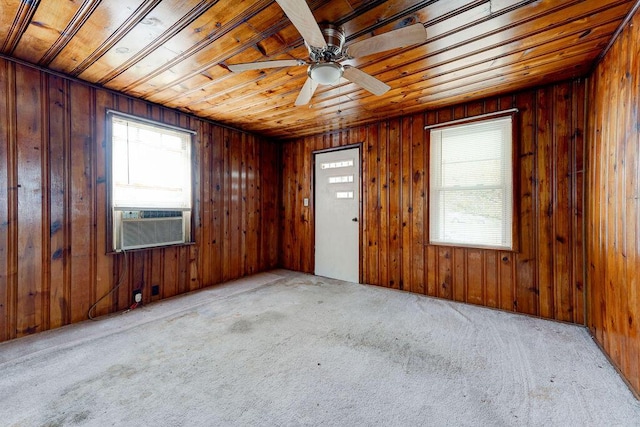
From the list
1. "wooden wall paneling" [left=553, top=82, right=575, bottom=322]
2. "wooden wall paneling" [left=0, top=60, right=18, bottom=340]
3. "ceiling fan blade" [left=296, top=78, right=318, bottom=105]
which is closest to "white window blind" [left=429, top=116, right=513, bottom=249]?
"wooden wall paneling" [left=553, top=82, right=575, bottom=322]

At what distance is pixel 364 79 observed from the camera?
2.07 meters

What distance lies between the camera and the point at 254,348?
7.36 feet

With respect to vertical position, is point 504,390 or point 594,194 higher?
point 594,194

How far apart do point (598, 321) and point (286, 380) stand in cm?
265

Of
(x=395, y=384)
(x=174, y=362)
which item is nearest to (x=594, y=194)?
(x=395, y=384)

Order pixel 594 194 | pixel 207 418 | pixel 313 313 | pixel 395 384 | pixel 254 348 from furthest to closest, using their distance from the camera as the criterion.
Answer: pixel 313 313
pixel 594 194
pixel 254 348
pixel 395 384
pixel 207 418

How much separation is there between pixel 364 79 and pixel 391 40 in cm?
51

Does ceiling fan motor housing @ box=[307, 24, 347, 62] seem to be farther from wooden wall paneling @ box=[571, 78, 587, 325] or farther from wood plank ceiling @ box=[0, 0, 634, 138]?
wooden wall paneling @ box=[571, 78, 587, 325]

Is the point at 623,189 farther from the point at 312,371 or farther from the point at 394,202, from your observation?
the point at 312,371

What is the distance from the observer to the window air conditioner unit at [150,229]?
3.00 metres

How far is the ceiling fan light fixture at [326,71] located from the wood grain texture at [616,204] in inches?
74.2

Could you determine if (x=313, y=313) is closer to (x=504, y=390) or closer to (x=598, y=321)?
(x=504, y=390)

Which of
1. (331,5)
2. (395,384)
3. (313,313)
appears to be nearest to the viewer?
(331,5)

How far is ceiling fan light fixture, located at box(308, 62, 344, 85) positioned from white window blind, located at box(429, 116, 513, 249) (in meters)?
2.10
